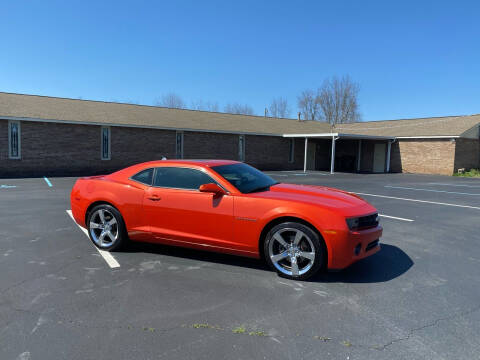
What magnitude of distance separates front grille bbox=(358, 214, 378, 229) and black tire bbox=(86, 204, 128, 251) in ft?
10.7

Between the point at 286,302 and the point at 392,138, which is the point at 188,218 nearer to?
the point at 286,302

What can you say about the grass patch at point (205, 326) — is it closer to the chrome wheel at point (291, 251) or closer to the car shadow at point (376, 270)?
the chrome wheel at point (291, 251)

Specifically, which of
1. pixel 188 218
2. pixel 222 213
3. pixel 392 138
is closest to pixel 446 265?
pixel 222 213

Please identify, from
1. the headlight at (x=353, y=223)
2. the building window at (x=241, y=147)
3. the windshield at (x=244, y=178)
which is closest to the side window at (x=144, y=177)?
the windshield at (x=244, y=178)

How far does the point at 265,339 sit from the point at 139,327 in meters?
1.10

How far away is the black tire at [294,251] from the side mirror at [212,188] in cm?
83

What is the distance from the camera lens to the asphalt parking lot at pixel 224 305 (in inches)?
111

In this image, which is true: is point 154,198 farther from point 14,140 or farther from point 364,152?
point 364,152

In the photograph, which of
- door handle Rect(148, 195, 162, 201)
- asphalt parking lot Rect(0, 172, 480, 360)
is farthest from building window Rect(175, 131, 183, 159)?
door handle Rect(148, 195, 162, 201)

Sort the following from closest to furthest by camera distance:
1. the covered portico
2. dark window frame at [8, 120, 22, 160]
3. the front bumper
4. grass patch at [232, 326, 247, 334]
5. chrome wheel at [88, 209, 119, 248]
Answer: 1. grass patch at [232, 326, 247, 334]
2. the front bumper
3. chrome wheel at [88, 209, 119, 248]
4. dark window frame at [8, 120, 22, 160]
5. the covered portico

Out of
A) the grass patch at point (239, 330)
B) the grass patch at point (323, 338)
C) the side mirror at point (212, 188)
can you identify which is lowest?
the grass patch at point (239, 330)

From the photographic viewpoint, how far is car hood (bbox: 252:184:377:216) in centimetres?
429

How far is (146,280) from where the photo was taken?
13.8 ft

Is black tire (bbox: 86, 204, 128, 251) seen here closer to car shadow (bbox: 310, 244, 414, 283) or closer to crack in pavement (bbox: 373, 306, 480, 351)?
car shadow (bbox: 310, 244, 414, 283)
